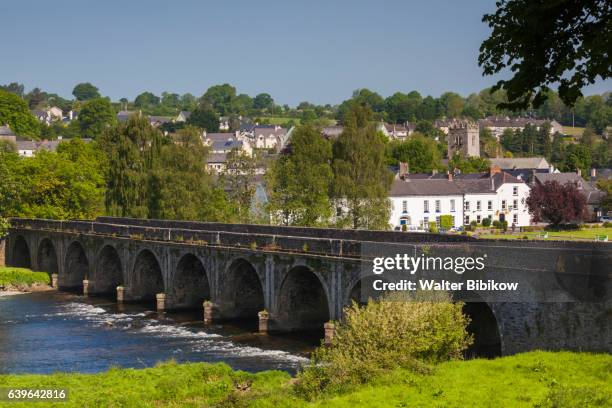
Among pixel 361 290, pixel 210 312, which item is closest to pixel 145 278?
pixel 210 312

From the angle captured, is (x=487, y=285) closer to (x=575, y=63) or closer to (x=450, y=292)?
(x=450, y=292)

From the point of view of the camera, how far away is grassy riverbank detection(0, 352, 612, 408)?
87.4 feet

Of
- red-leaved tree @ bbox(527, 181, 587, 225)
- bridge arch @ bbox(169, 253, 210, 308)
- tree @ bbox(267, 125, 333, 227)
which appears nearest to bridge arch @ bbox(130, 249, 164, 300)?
bridge arch @ bbox(169, 253, 210, 308)

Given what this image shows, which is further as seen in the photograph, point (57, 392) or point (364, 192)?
point (364, 192)

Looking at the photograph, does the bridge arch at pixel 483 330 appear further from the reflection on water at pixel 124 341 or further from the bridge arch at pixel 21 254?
the bridge arch at pixel 21 254

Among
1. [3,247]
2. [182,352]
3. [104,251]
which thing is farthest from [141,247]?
[3,247]

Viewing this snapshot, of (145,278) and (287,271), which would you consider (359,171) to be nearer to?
(145,278)

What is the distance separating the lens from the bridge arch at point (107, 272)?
3049 inches

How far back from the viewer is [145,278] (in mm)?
72438

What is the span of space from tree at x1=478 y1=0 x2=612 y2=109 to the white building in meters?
84.5

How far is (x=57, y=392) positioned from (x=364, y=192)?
5673 centimetres

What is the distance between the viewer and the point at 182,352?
1943 inches

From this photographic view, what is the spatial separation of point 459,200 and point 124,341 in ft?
211

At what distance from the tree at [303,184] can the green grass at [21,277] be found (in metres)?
21.3
